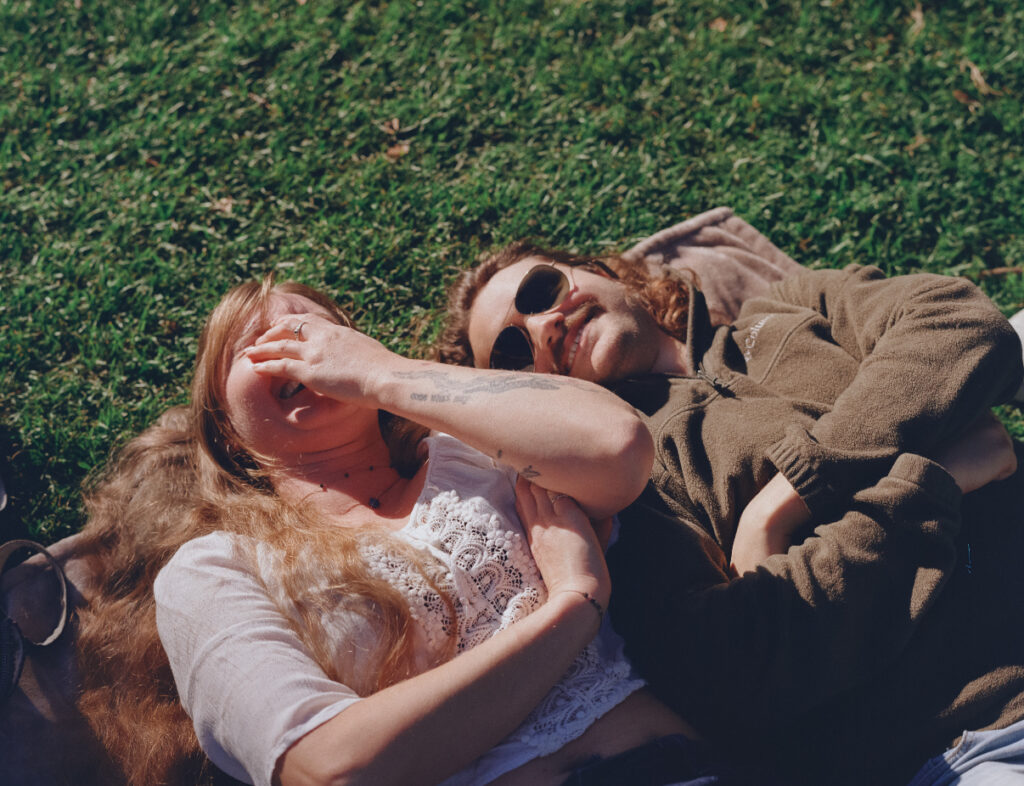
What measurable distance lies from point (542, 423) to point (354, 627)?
2.96 ft

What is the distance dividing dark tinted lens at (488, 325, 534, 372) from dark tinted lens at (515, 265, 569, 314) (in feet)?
0.37

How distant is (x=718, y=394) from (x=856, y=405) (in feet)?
2.03

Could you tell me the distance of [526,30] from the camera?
4.98m

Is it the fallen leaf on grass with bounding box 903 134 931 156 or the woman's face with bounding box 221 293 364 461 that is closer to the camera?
the woman's face with bounding box 221 293 364 461

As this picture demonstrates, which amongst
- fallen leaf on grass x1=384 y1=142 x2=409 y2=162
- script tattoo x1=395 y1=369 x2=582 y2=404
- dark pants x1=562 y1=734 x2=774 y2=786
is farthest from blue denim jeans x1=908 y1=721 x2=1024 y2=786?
fallen leaf on grass x1=384 y1=142 x2=409 y2=162

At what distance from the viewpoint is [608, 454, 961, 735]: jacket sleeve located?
8.44ft

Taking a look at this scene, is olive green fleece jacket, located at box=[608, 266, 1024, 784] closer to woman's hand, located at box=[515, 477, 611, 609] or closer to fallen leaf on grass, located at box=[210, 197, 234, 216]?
woman's hand, located at box=[515, 477, 611, 609]

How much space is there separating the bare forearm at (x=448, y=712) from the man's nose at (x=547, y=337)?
1257 millimetres

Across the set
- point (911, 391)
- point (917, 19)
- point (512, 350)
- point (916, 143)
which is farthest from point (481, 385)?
point (917, 19)

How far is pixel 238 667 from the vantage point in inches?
84.8

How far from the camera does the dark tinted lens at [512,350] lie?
11.4 ft

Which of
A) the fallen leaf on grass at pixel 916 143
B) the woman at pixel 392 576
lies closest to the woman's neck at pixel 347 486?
the woman at pixel 392 576

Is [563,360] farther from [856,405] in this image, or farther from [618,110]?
[618,110]

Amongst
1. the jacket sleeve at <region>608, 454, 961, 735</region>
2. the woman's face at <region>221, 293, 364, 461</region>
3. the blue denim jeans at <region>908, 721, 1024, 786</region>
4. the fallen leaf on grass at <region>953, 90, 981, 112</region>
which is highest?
the fallen leaf on grass at <region>953, 90, 981, 112</region>
